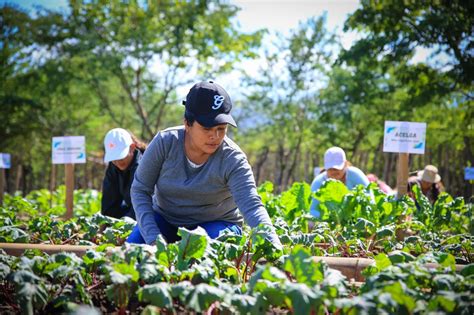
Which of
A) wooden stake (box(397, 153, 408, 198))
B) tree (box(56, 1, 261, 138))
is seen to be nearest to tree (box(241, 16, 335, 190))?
tree (box(56, 1, 261, 138))

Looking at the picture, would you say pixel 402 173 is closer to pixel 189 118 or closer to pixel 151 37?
pixel 189 118

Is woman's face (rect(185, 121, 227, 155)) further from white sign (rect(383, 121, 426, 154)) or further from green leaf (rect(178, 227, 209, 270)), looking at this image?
white sign (rect(383, 121, 426, 154))

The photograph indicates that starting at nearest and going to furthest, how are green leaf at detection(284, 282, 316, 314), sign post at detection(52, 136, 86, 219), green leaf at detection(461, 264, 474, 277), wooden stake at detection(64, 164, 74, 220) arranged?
1. green leaf at detection(284, 282, 316, 314)
2. green leaf at detection(461, 264, 474, 277)
3. wooden stake at detection(64, 164, 74, 220)
4. sign post at detection(52, 136, 86, 219)

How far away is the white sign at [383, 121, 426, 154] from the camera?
15.0 feet

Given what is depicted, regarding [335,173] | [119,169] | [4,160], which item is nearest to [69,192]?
[119,169]

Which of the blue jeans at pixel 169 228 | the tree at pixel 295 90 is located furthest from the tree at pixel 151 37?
the blue jeans at pixel 169 228

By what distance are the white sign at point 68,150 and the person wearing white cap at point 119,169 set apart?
5.73 feet

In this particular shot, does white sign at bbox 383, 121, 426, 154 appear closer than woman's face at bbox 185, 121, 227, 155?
No

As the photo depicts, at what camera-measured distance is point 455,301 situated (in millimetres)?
1565

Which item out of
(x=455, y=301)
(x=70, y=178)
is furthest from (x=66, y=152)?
(x=455, y=301)

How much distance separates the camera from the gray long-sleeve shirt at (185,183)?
295cm

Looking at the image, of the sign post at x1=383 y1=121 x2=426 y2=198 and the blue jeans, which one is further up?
the sign post at x1=383 y1=121 x2=426 y2=198

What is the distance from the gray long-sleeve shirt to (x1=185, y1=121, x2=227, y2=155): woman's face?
0.15 meters

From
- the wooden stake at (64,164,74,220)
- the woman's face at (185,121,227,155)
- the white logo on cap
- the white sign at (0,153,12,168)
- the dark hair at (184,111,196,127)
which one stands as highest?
the white logo on cap
